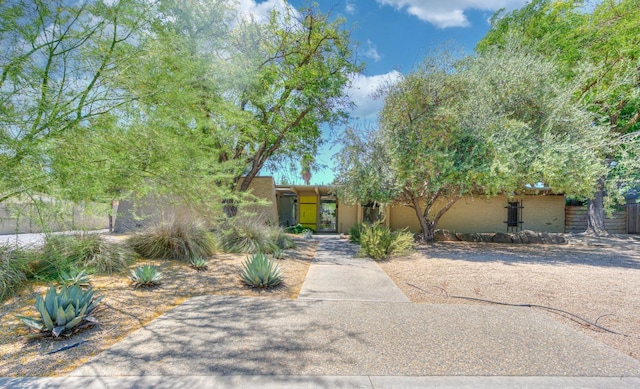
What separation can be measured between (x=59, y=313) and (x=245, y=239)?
5.91 metres

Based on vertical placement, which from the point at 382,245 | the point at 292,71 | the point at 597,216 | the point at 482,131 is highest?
the point at 292,71

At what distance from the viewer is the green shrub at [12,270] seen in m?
4.28

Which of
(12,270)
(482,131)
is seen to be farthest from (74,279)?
(482,131)

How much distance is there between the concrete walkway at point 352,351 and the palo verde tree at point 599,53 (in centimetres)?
803

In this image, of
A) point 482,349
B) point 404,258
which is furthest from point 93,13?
point 404,258

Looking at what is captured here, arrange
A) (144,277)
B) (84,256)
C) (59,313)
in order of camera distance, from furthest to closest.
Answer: (84,256)
(144,277)
(59,313)

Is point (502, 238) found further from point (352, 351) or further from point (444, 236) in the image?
point (352, 351)

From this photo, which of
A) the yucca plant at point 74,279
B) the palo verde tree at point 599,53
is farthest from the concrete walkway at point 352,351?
the palo verde tree at point 599,53

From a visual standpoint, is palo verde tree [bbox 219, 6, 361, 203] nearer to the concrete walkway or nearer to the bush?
the bush

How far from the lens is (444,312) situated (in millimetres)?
4098

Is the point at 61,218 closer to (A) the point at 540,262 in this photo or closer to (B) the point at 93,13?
(B) the point at 93,13

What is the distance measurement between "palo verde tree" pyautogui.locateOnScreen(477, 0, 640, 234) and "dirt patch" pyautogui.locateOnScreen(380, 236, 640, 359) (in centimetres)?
245

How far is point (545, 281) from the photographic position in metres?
6.03

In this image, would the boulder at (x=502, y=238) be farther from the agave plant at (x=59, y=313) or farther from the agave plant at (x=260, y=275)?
the agave plant at (x=59, y=313)
